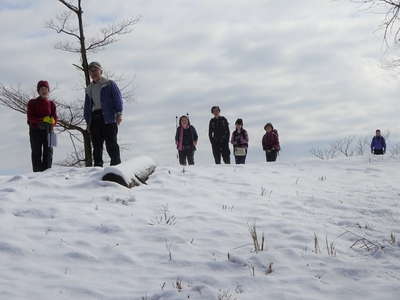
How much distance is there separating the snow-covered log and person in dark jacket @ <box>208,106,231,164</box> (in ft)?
17.9

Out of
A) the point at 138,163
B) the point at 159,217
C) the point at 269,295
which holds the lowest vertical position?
the point at 269,295

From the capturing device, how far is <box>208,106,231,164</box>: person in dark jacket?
13281 mm

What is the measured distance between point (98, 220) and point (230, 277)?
172cm

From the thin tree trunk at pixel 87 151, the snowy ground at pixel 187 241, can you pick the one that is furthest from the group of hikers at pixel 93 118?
the thin tree trunk at pixel 87 151

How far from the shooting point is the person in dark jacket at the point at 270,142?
587 inches

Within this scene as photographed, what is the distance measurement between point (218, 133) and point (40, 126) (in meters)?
5.54

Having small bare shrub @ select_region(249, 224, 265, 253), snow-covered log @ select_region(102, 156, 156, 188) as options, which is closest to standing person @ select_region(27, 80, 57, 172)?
snow-covered log @ select_region(102, 156, 156, 188)

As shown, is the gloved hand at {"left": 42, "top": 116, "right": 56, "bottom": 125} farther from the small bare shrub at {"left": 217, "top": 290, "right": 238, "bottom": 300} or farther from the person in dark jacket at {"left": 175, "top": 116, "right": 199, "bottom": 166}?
the small bare shrub at {"left": 217, "top": 290, "right": 238, "bottom": 300}

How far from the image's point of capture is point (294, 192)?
729 cm

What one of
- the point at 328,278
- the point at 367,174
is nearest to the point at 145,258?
the point at 328,278

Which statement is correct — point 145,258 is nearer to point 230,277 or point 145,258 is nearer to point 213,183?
point 230,277

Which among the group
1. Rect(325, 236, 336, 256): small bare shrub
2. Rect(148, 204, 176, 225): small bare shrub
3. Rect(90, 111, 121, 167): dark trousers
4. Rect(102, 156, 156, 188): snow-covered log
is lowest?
Rect(325, 236, 336, 256): small bare shrub

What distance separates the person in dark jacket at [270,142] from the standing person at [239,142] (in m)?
1.04

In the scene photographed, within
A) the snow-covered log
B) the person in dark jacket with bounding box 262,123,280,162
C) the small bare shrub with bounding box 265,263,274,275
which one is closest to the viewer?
the small bare shrub with bounding box 265,263,274,275
